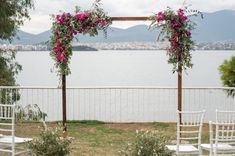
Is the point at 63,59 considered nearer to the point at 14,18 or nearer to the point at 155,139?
the point at 155,139

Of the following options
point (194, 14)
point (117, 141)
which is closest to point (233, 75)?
point (194, 14)

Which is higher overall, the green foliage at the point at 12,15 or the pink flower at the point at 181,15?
the green foliage at the point at 12,15

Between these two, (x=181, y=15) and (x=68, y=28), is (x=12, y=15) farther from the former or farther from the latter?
(x=181, y=15)

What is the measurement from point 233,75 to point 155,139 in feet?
22.3

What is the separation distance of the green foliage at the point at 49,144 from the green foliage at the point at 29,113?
21.8 ft

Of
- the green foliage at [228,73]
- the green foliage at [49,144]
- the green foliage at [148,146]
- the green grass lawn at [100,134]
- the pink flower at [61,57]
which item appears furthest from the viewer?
the green foliage at [228,73]

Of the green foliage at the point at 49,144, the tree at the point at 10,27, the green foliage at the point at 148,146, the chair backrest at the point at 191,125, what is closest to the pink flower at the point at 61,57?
the chair backrest at the point at 191,125

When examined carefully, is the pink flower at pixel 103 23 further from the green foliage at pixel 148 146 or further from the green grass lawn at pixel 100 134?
the green foliage at pixel 148 146

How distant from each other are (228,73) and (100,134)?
3392mm

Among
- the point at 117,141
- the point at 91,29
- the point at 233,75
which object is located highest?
the point at 91,29

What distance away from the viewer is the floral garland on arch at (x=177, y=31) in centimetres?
965

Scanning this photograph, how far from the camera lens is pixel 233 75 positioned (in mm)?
12086

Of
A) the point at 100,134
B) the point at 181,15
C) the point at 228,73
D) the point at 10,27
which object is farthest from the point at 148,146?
the point at 10,27

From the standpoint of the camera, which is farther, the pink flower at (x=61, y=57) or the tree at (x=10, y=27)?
the tree at (x=10, y=27)
